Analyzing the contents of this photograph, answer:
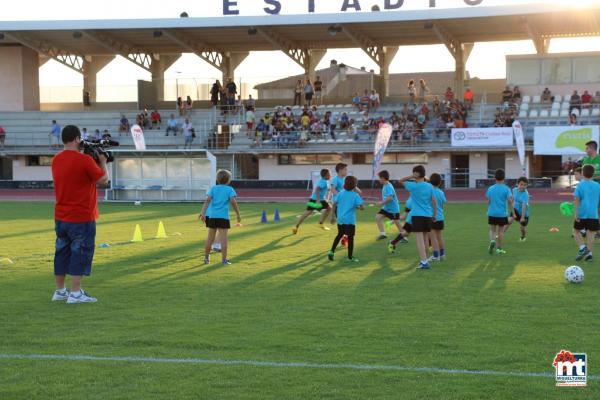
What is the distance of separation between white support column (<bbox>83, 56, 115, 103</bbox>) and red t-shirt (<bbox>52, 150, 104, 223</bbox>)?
154ft

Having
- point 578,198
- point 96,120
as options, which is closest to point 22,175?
point 96,120

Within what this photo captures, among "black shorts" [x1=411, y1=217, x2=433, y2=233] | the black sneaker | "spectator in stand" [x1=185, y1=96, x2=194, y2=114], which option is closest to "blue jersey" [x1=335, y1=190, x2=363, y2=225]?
"black shorts" [x1=411, y1=217, x2=433, y2=233]

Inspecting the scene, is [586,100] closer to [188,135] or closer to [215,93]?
[215,93]

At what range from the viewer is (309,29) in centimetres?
4747

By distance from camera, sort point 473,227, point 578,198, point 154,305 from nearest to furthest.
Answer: point 154,305, point 578,198, point 473,227

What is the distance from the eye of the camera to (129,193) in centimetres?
3559

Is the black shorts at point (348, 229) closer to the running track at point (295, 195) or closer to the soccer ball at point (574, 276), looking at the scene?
the soccer ball at point (574, 276)

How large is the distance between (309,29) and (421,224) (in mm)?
35906

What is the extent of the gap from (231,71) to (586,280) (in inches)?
1730

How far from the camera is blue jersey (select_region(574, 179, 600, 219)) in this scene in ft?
44.1

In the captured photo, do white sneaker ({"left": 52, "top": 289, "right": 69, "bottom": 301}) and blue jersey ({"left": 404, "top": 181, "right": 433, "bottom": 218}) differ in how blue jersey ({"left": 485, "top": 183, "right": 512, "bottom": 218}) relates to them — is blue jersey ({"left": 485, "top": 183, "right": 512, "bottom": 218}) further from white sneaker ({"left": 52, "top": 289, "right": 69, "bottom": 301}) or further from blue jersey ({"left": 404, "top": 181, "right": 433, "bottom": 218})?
white sneaker ({"left": 52, "top": 289, "right": 69, "bottom": 301})

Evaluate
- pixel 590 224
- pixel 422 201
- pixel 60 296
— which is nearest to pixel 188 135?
pixel 422 201

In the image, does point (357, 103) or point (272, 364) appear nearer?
point (272, 364)

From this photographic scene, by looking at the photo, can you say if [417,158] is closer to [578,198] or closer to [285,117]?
[285,117]
